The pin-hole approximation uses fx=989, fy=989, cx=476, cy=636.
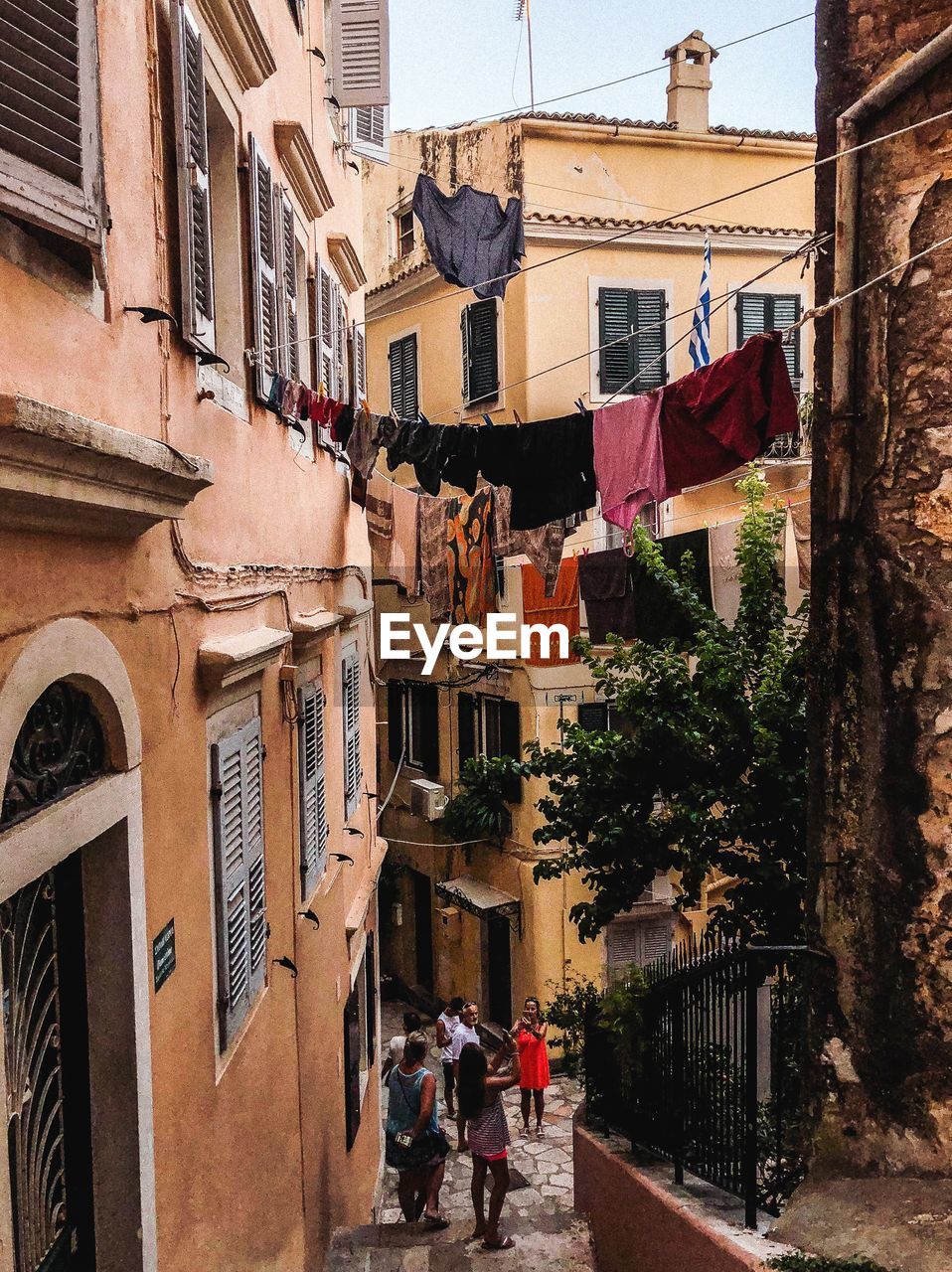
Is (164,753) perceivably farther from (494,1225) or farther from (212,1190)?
(494,1225)

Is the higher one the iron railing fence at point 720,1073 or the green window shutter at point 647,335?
the green window shutter at point 647,335

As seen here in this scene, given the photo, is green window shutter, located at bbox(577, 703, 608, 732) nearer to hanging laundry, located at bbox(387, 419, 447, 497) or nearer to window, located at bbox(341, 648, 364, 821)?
window, located at bbox(341, 648, 364, 821)

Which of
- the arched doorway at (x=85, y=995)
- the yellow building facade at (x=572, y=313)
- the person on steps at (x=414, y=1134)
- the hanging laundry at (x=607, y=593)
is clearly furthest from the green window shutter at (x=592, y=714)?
the arched doorway at (x=85, y=995)

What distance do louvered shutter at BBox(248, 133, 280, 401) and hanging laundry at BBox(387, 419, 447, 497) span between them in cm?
109

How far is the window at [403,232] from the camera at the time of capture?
18.9m

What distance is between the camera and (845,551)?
4.91m

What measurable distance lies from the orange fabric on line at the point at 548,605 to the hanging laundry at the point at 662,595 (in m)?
1.86

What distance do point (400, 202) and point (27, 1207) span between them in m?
19.0

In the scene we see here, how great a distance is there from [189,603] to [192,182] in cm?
193

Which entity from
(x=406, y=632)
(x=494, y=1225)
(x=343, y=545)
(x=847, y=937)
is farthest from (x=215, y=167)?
(x=406, y=632)

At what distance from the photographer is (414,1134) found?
312 inches

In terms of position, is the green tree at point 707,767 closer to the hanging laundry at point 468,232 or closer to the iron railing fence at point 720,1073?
the iron railing fence at point 720,1073

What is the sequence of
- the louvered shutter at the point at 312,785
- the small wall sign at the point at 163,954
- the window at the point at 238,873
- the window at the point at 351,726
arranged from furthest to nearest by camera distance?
1. the window at the point at 351,726
2. the louvered shutter at the point at 312,785
3. the window at the point at 238,873
4. the small wall sign at the point at 163,954

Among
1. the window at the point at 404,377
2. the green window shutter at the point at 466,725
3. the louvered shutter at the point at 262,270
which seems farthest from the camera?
the window at the point at 404,377
